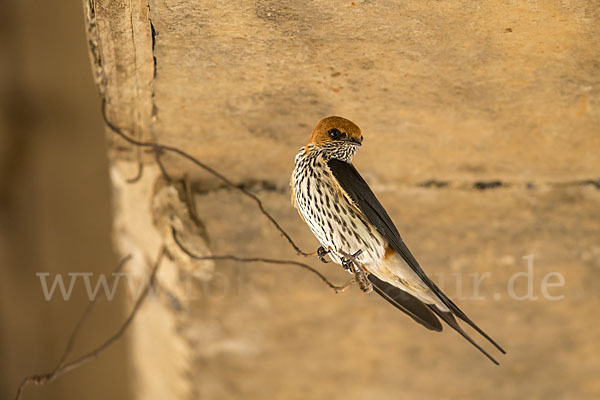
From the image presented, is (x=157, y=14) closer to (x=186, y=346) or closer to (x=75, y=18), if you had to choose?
(x=186, y=346)

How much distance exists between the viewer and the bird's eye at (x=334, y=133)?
3.42 ft

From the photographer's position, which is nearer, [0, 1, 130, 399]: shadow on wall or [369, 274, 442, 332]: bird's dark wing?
[369, 274, 442, 332]: bird's dark wing

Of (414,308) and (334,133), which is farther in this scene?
(414,308)

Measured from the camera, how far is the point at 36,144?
118 inches

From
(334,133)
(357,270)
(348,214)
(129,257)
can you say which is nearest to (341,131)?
(334,133)

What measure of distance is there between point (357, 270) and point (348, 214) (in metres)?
0.12

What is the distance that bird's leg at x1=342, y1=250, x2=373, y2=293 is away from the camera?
3.53 feet

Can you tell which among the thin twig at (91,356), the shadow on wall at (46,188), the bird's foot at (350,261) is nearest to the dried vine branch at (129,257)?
the thin twig at (91,356)

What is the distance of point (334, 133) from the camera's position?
1.05 metres

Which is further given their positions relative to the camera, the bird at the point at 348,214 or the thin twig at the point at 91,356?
the thin twig at the point at 91,356

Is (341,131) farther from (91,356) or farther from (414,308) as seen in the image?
(91,356)

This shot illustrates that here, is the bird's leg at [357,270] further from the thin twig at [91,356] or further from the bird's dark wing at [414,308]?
the thin twig at [91,356]

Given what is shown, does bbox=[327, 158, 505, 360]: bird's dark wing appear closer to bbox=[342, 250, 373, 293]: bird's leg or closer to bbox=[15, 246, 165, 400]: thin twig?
bbox=[342, 250, 373, 293]: bird's leg

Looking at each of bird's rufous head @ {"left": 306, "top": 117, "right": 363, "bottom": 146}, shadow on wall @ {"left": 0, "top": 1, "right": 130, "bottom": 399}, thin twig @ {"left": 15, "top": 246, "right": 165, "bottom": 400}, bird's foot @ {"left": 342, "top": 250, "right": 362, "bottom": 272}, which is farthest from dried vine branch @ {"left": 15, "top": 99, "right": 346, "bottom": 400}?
shadow on wall @ {"left": 0, "top": 1, "right": 130, "bottom": 399}
